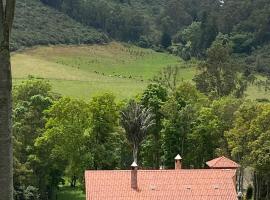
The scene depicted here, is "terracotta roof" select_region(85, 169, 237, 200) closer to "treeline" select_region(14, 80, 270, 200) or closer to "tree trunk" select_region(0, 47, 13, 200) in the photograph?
"treeline" select_region(14, 80, 270, 200)

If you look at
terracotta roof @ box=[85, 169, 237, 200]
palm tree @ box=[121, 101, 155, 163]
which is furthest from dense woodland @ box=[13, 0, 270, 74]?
terracotta roof @ box=[85, 169, 237, 200]

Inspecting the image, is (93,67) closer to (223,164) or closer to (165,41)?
(165,41)

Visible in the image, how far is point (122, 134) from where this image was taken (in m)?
46.7

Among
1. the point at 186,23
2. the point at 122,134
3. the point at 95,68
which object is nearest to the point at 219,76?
the point at 122,134

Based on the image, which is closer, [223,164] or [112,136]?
A: [223,164]

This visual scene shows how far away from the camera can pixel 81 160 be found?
4134cm

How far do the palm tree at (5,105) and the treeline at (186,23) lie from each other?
9768 centimetres

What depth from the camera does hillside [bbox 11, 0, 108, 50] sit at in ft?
368

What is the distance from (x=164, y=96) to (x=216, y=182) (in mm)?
16898

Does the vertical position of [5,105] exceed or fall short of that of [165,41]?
it exceeds it

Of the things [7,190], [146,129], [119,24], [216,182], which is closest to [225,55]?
[146,129]

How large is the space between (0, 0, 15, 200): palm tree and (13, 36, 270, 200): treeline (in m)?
32.7

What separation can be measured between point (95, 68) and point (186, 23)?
57.2 meters

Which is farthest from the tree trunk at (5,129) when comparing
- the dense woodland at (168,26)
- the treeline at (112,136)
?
the dense woodland at (168,26)
